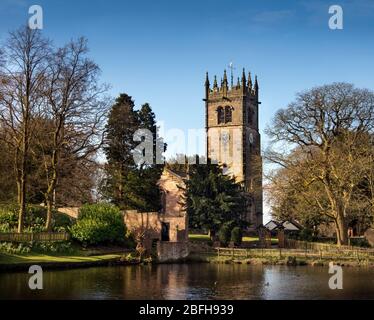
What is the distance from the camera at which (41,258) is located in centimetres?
3853

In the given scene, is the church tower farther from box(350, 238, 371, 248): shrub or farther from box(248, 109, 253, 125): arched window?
box(350, 238, 371, 248): shrub

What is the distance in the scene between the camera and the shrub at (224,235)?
2179 inches

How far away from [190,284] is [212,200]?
26315 mm

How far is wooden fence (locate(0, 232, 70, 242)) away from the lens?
3978 centimetres

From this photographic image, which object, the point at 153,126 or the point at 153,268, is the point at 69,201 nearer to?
the point at 153,126

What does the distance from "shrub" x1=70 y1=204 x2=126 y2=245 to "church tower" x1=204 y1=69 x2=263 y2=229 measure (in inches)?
1519

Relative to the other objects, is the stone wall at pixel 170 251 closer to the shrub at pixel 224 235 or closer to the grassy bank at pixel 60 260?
the grassy bank at pixel 60 260

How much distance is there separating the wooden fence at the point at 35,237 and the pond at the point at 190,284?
546 centimetres

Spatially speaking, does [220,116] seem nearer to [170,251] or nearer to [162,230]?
[162,230]

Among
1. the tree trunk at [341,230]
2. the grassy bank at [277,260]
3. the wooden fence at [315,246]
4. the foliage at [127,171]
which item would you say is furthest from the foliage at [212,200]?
the tree trunk at [341,230]

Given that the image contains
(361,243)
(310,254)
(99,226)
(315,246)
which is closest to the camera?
(310,254)

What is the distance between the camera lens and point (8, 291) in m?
27.3

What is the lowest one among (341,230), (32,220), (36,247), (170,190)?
(36,247)

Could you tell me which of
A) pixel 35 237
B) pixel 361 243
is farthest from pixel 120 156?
pixel 361 243
